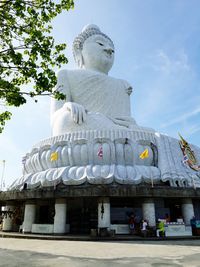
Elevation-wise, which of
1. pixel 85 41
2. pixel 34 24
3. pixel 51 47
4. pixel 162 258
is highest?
pixel 85 41

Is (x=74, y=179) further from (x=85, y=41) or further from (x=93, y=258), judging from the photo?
(x=85, y=41)

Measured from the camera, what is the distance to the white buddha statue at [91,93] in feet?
55.9

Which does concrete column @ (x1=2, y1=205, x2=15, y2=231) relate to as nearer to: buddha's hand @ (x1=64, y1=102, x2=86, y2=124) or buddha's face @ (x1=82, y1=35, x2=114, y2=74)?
buddha's hand @ (x1=64, y1=102, x2=86, y2=124)

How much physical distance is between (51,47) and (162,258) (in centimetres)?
625

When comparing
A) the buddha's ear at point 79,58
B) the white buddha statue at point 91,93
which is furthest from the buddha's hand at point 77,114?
the buddha's ear at point 79,58

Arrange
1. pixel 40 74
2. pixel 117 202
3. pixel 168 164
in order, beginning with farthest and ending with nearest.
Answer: pixel 117 202
pixel 168 164
pixel 40 74

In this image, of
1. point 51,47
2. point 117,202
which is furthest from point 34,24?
point 117,202

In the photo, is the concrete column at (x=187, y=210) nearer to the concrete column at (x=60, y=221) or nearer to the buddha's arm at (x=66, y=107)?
the concrete column at (x=60, y=221)

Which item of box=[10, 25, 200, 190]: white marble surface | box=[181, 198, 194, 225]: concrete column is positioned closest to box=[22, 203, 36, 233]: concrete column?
box=[10, 25, 200, 190]: white marble surface

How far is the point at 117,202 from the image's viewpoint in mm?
16641

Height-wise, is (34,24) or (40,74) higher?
(34,24)

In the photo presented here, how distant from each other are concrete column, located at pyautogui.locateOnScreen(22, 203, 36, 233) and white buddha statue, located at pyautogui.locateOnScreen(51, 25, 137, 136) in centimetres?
519

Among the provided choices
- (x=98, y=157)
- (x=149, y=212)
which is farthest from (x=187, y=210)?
(x=98, y=157)

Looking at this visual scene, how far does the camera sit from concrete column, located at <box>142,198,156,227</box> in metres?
12.8
